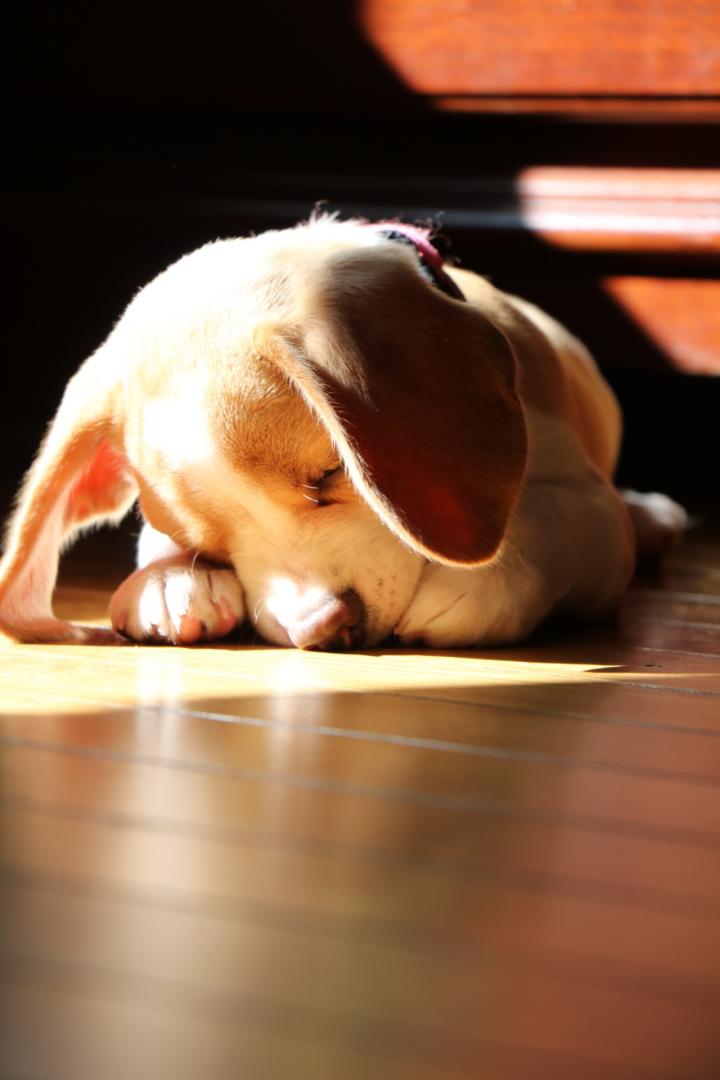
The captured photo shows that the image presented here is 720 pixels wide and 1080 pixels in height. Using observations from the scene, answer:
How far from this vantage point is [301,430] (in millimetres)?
1751

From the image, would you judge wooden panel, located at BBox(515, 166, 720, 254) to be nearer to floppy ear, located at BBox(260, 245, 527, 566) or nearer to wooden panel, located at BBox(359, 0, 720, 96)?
wooden panel, located at BBox(359, 0, 720, 96)

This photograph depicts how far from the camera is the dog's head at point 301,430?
162 centimetres

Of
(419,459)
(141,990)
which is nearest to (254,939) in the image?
(141,990)

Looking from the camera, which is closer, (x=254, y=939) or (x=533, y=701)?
(x=254, y=939)

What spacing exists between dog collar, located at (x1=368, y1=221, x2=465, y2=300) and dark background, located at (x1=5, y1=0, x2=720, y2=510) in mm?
1284

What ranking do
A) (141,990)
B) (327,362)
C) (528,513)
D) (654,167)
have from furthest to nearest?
1. (654,167)
2. (528,513)
3. (327,362)
4. (141,990)

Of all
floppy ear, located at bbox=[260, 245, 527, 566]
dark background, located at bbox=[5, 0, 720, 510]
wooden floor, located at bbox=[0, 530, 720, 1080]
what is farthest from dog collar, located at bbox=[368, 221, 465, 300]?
dark background, located at bbox=[5, 0, 720, 510]

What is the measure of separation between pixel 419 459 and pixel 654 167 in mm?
1902

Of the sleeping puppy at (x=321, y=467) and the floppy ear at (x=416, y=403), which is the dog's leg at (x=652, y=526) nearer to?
the sleeping puppy at (x=321, y=467)

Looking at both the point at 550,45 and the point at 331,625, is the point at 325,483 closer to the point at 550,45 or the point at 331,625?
the point at 331,625

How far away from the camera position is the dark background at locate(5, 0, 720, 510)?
3334mm

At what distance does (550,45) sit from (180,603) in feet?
6.37

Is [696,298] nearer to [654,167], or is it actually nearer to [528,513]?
[654,167]

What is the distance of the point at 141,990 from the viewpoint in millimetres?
778
